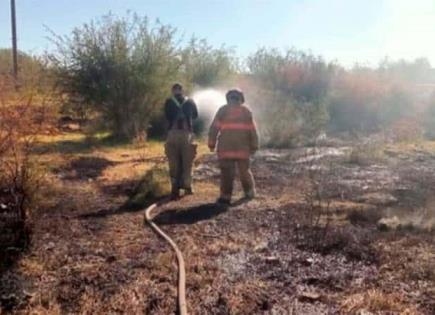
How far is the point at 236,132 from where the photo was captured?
33.1 ft

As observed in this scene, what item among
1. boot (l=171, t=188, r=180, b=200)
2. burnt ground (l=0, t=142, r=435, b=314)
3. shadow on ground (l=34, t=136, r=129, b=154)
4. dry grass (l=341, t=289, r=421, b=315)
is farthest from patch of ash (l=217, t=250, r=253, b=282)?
shadow on ground (l=34, t=136, r=129, b=154)

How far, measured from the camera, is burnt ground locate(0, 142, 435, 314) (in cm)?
551

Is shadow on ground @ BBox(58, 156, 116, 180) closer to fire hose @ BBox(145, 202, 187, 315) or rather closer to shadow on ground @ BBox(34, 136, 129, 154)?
shadow on ground @ BBox(34, 136, 129, 154)

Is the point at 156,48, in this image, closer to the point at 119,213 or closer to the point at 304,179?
the point at 304,179

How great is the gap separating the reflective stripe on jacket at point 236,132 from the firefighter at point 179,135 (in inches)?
18.2

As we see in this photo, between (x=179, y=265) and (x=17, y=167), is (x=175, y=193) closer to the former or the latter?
(x=17, y=167)

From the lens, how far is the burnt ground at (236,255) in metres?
5.51

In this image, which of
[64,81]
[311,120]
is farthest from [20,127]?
[311,120]

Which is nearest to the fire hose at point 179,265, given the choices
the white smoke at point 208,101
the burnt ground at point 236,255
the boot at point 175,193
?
the burnt ground at point 236,255

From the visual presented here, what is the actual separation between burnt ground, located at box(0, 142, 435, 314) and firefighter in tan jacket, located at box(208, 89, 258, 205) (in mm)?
489

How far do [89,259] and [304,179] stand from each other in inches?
279

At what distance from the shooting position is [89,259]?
22.2 ft

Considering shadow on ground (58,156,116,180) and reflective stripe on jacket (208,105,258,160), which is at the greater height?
reflective stripe on jacket (208,105,258,160)

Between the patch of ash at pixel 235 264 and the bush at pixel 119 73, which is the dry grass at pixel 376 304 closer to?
the patch of ash at pixel 235 264
